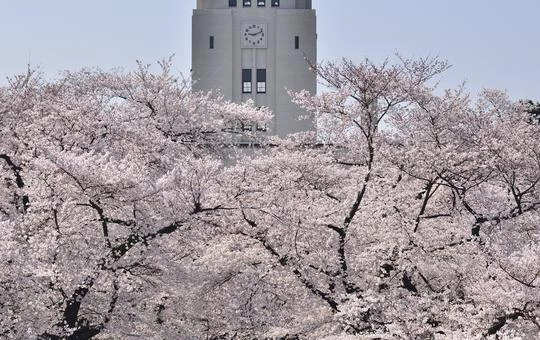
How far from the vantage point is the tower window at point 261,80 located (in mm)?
66250

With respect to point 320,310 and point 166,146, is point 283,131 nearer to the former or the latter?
point 166,146

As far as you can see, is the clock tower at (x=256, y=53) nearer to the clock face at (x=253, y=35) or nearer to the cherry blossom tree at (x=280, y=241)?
the clock face at (x=253, y=35)

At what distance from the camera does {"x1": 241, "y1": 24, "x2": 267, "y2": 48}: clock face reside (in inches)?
2603

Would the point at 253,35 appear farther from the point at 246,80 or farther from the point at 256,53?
the point at 246,80

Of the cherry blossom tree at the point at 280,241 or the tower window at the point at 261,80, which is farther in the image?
the tower window at the point at 261,80

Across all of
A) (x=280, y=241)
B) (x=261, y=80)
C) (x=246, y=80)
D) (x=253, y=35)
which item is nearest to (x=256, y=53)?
(x=253, y=35)

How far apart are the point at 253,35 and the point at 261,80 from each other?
12.7ft

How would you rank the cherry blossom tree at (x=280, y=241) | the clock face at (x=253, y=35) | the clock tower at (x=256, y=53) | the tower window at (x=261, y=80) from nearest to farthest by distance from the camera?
the cherry blossom tree at (x=280, y=241), the clock tower at (x=256, y=53), the clock face at (x=253, y=35), the tower window at (x=261, y=80)

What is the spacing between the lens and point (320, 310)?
16.9 metres

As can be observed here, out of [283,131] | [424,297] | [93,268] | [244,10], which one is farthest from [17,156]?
[244,10]

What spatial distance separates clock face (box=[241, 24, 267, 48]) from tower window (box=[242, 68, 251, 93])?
209cm

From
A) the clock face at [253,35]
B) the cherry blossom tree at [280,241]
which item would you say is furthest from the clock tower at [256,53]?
the cherry blossom tree at [280,241]

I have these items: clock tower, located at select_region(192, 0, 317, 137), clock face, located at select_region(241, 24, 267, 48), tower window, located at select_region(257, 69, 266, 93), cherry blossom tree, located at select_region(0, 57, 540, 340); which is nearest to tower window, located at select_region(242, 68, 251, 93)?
clock tower, located at select_region(192, 0, 317, 137)

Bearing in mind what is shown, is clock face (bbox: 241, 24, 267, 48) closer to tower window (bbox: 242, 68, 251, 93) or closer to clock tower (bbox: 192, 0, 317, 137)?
clock tower (bbox: 192, 0, 317, 137)
